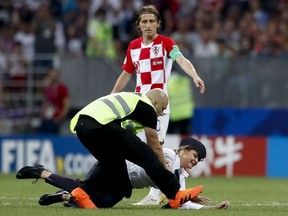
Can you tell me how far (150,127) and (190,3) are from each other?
45.4 feet

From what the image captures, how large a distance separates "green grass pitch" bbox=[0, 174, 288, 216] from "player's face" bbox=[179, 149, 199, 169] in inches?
22.9

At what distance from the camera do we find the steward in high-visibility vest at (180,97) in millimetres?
20516

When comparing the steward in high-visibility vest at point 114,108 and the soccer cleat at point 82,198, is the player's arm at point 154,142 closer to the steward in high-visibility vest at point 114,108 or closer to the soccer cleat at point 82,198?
the steward in high-visibility vest at point 114,108

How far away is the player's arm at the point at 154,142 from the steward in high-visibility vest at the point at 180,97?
981cm

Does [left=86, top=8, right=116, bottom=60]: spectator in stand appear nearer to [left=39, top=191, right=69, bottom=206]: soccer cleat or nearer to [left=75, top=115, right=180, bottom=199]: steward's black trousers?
[left=39, top=191, right=69, bottom=206]: soccer cleat

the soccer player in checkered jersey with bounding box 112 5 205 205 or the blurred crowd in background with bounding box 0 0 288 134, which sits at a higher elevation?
the blurred crowd in background with bounding box 0 0 288 134

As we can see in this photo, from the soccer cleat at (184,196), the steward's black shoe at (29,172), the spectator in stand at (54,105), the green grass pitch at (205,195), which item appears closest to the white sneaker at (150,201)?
the green grass pitch at (205,195)

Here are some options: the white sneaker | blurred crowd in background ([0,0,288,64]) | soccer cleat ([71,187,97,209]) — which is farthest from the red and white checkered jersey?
blurred crowd in background ([0,0,288,64])

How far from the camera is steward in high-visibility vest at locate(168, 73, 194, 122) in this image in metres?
20.5

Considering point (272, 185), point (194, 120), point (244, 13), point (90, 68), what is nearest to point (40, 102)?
point (90, 68)

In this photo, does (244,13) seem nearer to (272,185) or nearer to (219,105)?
(219,105)

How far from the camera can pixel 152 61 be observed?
12539mm

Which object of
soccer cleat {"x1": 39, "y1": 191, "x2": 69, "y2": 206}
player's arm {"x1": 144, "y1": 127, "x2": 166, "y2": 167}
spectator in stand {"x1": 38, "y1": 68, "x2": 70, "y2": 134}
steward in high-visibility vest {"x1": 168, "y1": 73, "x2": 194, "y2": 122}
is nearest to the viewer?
player's arm {"x1": 144, "y1": 127, "x2": 166, "y2": 167}

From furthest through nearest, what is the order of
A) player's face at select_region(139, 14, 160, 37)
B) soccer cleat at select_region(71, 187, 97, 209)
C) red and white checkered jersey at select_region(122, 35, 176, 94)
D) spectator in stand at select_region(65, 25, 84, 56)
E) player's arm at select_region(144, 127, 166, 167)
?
spectator in stand at select_region(65, 25, 84, 56), red and white checkered jersey at select_region(122, 35, 176, 94), player's face at select_region(139, 14, 160, 37), soccer cleat at select_region(71, 187, 97, 209), player's arm at select_region(144, 127, 166, 167)
